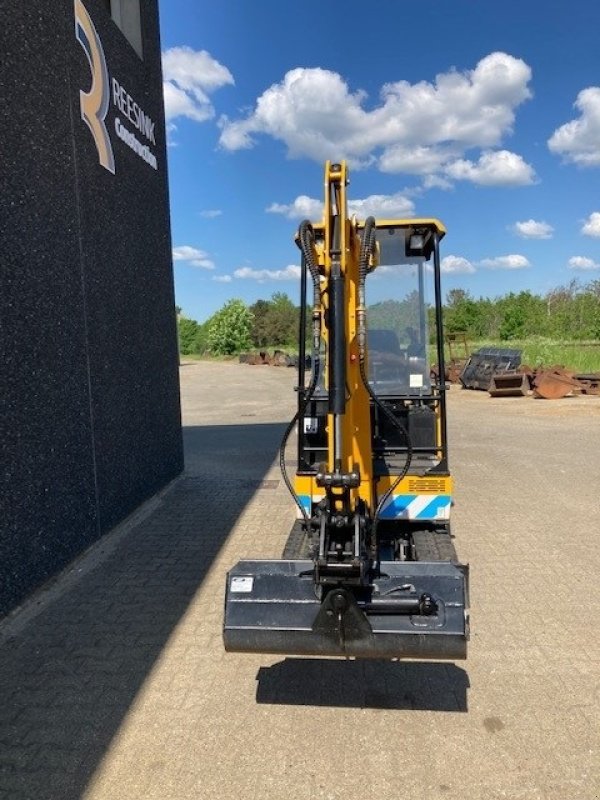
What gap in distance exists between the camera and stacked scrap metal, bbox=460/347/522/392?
20.9 m

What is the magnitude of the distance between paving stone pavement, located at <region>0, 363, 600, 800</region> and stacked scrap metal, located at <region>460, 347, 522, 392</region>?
15.5 m

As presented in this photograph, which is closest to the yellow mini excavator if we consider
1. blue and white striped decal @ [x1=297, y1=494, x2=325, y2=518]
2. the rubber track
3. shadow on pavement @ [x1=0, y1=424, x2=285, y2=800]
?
blue and white striped decal @ [x1=297, y1=494, x2=325, y2=518]

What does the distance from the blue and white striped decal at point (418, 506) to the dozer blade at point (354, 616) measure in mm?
1407

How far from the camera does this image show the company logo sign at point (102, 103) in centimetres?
560

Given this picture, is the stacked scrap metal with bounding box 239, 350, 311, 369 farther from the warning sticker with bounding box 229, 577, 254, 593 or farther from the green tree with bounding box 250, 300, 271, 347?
the warning sticker with bounding box 229, 577, 254, 593

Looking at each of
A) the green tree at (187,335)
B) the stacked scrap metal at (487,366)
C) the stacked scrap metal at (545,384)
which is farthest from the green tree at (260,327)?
the stacked scrap metal at (545,384)

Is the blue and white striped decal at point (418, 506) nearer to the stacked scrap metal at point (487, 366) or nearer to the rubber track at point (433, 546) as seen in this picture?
the rubber track at point (433, 546)

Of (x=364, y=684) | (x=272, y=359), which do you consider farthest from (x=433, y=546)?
(x=272, y=359)

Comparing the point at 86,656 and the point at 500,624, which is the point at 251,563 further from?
the point at 500,624

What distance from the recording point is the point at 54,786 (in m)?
2.73

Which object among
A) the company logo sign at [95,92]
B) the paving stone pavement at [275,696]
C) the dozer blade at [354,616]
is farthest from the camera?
the company logo sign at [95,92]

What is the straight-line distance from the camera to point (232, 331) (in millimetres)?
72312

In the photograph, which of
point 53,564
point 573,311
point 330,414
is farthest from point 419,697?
point 573,311

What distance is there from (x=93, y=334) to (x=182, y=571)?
235cm
